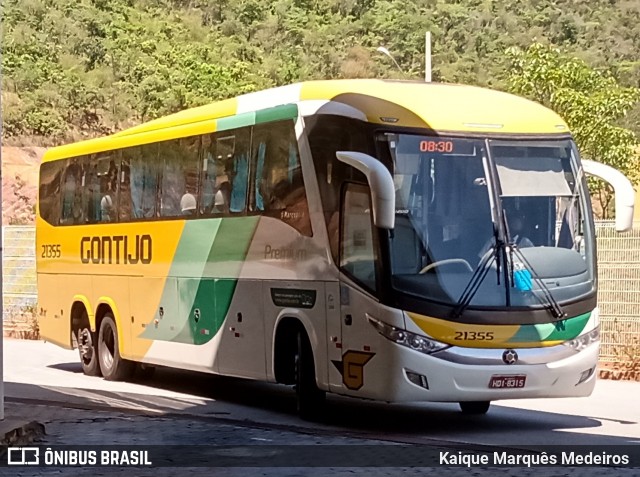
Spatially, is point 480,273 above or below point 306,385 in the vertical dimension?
above

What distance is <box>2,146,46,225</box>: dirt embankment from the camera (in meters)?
60.8

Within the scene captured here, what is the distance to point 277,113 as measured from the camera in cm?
1563

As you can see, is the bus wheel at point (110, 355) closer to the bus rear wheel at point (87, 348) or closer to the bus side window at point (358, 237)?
the bus rear wheel at point (87, 348)

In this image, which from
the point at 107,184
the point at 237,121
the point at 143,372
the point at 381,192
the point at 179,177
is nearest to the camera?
the point at 381,192

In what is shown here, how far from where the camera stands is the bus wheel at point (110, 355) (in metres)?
20.2

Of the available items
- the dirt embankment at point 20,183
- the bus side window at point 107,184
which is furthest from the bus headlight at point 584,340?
the dirt embankment at point 20,183

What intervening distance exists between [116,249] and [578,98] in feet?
78.1

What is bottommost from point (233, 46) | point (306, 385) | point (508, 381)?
point (306, 385)

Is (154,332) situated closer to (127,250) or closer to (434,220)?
(127,250)

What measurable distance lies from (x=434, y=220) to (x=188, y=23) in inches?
2932

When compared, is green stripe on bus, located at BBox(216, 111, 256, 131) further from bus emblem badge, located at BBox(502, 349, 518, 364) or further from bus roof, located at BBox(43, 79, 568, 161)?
bus emblem badge, located at BBox(502, 349, 518, 364)

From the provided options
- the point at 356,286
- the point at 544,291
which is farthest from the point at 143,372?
the point at 544,291

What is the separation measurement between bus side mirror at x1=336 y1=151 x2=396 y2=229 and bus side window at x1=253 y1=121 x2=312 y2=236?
159 cm

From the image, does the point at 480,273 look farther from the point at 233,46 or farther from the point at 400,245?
the point at 233,46
